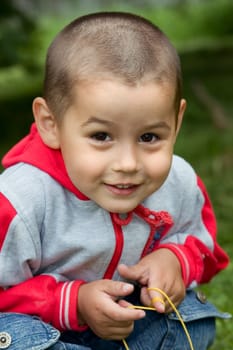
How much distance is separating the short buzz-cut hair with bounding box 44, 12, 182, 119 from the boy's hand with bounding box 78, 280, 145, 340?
0.44m

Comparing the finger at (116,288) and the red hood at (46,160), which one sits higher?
the red hood at (46,160)

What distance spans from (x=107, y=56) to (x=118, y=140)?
0.20 m

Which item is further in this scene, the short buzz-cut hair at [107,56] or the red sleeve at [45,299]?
the red sleeve at [45,299]

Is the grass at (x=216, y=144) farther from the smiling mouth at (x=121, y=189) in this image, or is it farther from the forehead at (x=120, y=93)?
the forehead at (x=120, y=93)

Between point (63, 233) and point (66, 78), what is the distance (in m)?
0.41

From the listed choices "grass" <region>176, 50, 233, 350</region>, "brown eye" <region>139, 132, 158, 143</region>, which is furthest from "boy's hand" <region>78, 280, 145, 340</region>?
"grass" <region>176, 50, 233, 350</region>

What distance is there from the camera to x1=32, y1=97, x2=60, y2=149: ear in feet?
7.14

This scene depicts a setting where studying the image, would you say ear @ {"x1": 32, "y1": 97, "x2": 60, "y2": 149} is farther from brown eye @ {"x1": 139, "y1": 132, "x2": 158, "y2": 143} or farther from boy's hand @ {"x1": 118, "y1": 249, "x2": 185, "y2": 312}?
boy's hand @ {"x1": 118, "y1": 249, "x2": 185, "y2": 312}

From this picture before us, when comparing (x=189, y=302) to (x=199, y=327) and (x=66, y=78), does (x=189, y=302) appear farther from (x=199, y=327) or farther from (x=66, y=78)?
(x=66, y=78)

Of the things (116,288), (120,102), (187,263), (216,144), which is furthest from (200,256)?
(216,144)

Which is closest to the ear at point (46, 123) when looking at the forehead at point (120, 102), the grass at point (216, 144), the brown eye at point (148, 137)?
the forehead at point (120, 102)

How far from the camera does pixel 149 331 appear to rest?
2.39 meters

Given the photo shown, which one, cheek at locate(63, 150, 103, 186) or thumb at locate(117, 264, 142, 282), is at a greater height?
cheek at locate(63, 150, 103, 186)

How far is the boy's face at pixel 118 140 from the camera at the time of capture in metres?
2.02
